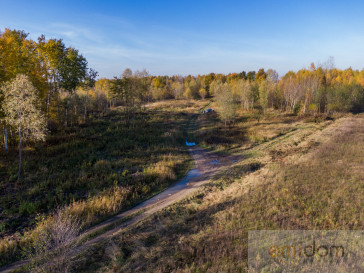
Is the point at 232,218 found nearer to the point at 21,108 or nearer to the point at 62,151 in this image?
the point at 21,108

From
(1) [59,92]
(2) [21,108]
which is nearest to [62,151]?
(2) [21,108]

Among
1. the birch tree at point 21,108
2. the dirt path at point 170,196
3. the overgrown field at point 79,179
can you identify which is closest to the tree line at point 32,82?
the birch tree at point 21,108

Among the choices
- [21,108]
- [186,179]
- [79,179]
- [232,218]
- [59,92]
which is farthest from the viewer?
[59,92]

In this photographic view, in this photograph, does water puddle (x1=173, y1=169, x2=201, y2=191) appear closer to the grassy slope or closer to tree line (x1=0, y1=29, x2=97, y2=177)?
the grassy slope

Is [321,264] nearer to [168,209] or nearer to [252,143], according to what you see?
[168,209]

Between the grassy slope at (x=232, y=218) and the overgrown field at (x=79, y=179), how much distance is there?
414 cm

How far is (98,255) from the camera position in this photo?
8.12 m

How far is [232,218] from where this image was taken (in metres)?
9.73

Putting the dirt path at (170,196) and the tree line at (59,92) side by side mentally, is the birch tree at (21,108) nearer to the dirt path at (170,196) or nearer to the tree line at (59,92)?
the tree line at (59,92)

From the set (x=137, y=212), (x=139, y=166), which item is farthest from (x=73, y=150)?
(x=137, y=212)

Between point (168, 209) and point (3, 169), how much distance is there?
57.5 feet

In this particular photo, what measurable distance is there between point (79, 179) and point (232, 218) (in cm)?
1437

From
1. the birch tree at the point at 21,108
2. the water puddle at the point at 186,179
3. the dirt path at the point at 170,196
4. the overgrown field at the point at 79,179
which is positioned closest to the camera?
the dirt path at the point at 170,196

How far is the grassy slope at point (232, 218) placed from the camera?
23.5 feet
